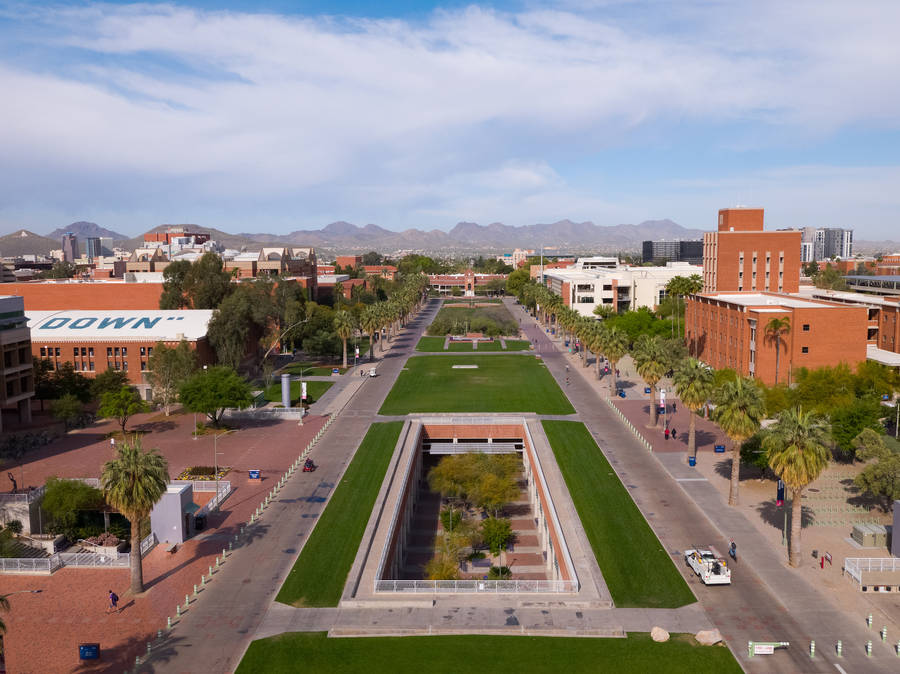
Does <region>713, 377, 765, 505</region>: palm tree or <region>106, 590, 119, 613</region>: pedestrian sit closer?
<region>106, 590, 119, 613</region>: pedestrian

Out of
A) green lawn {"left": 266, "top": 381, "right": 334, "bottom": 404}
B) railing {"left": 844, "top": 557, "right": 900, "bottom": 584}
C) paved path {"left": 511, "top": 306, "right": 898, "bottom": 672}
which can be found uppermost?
railing {"left": 844, "top": 557, "right": 900, "bottom": 584}

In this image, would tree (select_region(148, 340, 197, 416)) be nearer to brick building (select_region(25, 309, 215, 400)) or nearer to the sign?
brick building (select_region(25, 309, 215, 400))

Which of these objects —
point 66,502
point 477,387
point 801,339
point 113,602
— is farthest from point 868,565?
point 477,387

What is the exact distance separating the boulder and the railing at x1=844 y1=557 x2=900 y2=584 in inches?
449

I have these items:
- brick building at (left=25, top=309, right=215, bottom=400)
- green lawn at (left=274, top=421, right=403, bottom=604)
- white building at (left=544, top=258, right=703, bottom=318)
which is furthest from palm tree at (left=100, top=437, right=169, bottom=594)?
white building at (left=544, top=258, right=703, bottom=318)

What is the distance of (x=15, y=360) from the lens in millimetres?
65062

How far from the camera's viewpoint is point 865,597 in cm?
3281

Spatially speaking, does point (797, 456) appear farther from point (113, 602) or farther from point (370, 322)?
point (370, 322)

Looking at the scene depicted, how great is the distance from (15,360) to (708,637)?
205 ft

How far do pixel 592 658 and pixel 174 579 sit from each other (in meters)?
20.8

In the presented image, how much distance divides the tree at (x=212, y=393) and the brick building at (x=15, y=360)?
14794 mm

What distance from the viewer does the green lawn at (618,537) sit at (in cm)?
3300

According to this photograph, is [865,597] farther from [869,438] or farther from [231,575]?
[231,575]

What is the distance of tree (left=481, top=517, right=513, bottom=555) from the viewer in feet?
143
